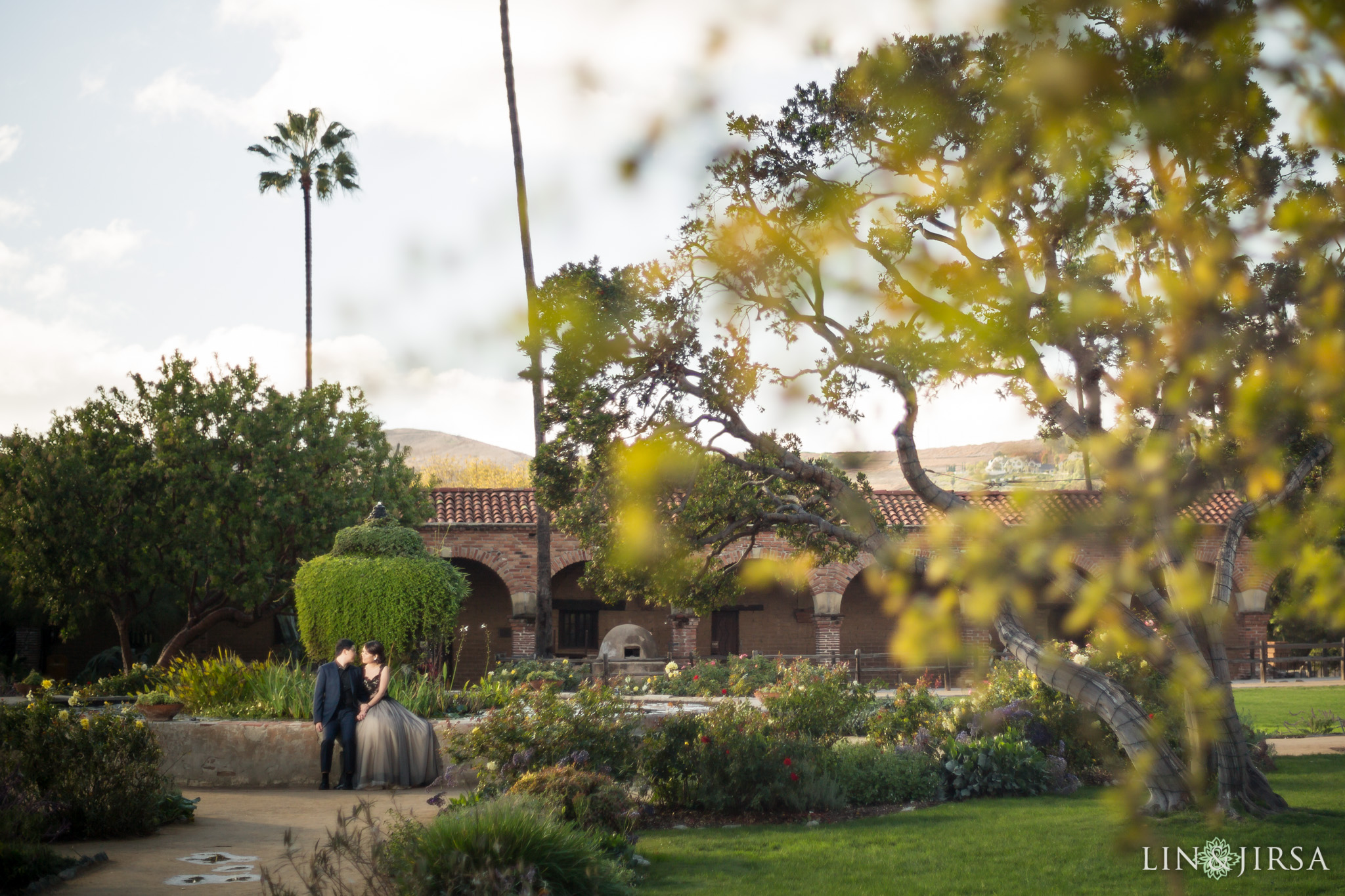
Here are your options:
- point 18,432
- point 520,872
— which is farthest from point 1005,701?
point 18,432

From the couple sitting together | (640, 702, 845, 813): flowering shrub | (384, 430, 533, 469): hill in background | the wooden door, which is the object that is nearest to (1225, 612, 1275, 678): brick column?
the wooden door

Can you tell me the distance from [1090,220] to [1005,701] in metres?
5.07

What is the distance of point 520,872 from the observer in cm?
493

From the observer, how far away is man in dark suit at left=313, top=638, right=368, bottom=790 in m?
9.40

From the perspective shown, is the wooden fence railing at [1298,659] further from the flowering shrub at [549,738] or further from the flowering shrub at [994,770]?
the flowering shrub at [549,738]

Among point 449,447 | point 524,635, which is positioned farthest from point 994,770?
point 449,447

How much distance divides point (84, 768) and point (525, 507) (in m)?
18.6

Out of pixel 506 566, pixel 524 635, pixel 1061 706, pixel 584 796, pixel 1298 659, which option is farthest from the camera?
pixel 1298 659

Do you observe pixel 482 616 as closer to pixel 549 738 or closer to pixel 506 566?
pixel 506 566

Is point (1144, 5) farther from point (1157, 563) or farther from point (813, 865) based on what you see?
point (1157, 563)

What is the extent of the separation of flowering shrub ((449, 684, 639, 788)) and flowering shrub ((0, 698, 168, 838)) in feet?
Answer: 7.38

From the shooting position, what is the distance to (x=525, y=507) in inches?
1014

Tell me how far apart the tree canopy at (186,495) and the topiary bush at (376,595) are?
27.9 ft

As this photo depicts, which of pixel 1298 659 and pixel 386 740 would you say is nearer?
pixel 386 740
